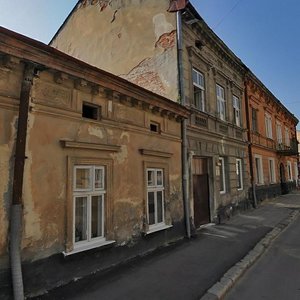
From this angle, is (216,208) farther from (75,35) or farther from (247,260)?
(75,35)

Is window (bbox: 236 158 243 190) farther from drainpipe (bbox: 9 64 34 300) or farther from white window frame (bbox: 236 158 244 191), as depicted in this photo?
drainpipe (bbox: 9 64 34 300)

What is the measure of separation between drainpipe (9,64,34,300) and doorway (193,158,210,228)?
686 centimetres

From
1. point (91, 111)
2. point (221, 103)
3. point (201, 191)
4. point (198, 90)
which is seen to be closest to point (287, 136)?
point (221, 103)

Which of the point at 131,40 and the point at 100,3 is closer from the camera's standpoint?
the point at 131,40

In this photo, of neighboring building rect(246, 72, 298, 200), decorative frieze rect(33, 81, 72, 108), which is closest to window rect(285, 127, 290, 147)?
neighboring building rect(246, 72, 298, 200)

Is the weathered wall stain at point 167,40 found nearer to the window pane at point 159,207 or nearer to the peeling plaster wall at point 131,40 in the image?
the peeling plaster wall at point 131,40

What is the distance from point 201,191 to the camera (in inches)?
433

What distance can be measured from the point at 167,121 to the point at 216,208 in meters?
4.62

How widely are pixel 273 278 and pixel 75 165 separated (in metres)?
4.26

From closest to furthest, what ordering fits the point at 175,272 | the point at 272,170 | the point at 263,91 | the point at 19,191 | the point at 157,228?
the point at 19,191 < the point at 175,272 < the point at 157,228 < the point at 263,91 < the point at 272,170

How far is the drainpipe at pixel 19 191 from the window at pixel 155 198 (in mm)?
3594

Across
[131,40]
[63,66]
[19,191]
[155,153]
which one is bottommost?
[19,191]

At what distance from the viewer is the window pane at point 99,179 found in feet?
19.9

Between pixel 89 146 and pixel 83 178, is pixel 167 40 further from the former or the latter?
pixel 83 178
